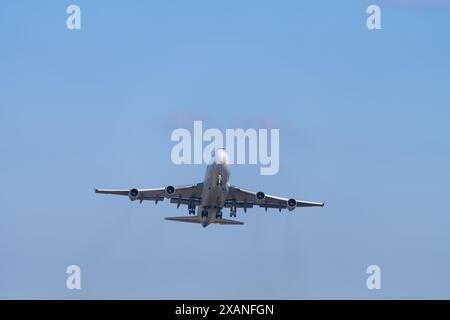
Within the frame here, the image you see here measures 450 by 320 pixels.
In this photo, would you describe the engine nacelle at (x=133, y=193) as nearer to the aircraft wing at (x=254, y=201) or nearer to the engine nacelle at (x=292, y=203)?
the aircraft wing at (x=254, y=201)

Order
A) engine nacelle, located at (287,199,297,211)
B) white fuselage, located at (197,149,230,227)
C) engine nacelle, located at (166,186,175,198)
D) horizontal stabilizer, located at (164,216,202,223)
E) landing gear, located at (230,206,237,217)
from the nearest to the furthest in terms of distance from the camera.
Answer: white fuselage, located at (197,149,230,227) < engine nacelle, located at (166,186,175,198) < horizontal stabilizer, located at (164,216,202,223) < engine nacelle, located at (287,199,297,211) < landing gear, located at (230,206,237,217)

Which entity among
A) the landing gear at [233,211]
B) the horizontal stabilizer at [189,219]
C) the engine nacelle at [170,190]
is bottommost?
the horizontal stabilizer at [189,219]

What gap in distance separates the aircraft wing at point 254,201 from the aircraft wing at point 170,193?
3.04 metres

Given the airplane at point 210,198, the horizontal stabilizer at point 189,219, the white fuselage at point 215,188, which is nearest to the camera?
the white fuselage at point 215,188

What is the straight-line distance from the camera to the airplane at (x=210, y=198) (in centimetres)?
8319

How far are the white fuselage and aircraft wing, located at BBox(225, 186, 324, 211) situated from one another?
2753 mm

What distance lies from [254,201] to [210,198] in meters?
7.41

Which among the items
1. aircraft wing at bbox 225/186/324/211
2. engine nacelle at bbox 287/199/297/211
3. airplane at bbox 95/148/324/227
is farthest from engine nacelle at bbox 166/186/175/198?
engine nacelle at bbox 287/199/297/211

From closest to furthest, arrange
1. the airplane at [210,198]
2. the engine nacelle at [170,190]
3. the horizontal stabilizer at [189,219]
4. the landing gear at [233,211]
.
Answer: the airplane at [210,198], the engine nacelle at [170,190], the horizontal stabilizer at [189,219], the landing gear at [233,211]

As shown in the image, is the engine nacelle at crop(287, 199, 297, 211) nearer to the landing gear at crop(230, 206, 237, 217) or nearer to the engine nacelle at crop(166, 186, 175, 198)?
the landing gear at crop(230, 206, 237, 217)

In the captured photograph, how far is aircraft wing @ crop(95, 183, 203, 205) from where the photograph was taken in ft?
283

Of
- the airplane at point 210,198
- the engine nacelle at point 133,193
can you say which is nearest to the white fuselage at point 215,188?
the airplane at point 210,198

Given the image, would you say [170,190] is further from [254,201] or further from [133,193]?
[254,201]
